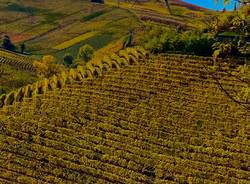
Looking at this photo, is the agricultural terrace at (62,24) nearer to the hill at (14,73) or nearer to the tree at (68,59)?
the tree at (68,59)

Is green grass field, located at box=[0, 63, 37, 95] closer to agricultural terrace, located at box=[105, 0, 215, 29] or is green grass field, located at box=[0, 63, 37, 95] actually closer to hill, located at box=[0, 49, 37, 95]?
hill, located at box=[0, 49, 37, 95]

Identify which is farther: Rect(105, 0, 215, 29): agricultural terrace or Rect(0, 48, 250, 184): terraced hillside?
Rect(105, 0, 215, 29): agricultural terrace

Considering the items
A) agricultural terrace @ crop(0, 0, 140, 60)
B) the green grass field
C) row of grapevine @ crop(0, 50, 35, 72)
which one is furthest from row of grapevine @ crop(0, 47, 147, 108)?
agricultural terrace @ crop(0, 0, 140, 60)

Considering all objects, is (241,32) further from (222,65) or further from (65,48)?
(65,48)

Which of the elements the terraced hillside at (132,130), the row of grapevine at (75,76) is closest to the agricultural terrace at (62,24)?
the row of grapevine at (75,76)

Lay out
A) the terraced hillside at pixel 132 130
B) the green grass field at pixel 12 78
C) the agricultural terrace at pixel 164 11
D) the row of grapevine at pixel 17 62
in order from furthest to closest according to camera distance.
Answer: the agricultural terrace at pixel 164 11
the row of grapevine at pixel 17 62
the green grass field at pixel 12 78
the terraced hillside at pixel 132 130
